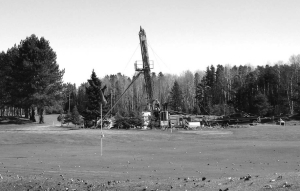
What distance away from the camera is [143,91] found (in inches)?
5133

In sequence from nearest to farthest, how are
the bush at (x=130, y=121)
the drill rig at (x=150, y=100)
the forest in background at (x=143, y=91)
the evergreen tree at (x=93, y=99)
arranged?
1. the drill rig at (x=150, y=100)
2. the bush at (x=130, y=121)
3. the forest in background at (x=143, y=91)
4. the evergreen tree at (x=93, y=99)

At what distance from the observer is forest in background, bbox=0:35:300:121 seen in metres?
86.4

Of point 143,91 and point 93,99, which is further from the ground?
point 143,91

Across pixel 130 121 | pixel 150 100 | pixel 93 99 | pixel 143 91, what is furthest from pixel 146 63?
pixel 143 91

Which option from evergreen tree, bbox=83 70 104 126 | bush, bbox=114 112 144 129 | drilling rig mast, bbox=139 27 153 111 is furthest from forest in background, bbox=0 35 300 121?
drilling rig mast, bbox=139 27 153 111

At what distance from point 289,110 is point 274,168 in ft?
308

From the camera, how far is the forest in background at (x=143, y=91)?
Answer: 86375 millimetres

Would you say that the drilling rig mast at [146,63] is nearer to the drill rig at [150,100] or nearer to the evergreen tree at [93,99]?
the drill rig at [150,100]

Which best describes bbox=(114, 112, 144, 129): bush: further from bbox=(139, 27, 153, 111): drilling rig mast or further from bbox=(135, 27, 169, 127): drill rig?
bbox=(139, 27, 153, 111): drilling rig mast

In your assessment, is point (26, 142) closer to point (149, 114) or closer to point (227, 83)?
point (149, 114)

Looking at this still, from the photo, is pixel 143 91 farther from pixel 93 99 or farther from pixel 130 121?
pixel 130 121

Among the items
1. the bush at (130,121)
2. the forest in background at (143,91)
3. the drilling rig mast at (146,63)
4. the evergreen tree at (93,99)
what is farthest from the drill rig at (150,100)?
the evergreen tree at (93,99)

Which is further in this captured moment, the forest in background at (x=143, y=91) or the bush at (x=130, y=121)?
the forest in background at (x=143, y=91)

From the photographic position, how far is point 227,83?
144000mm
